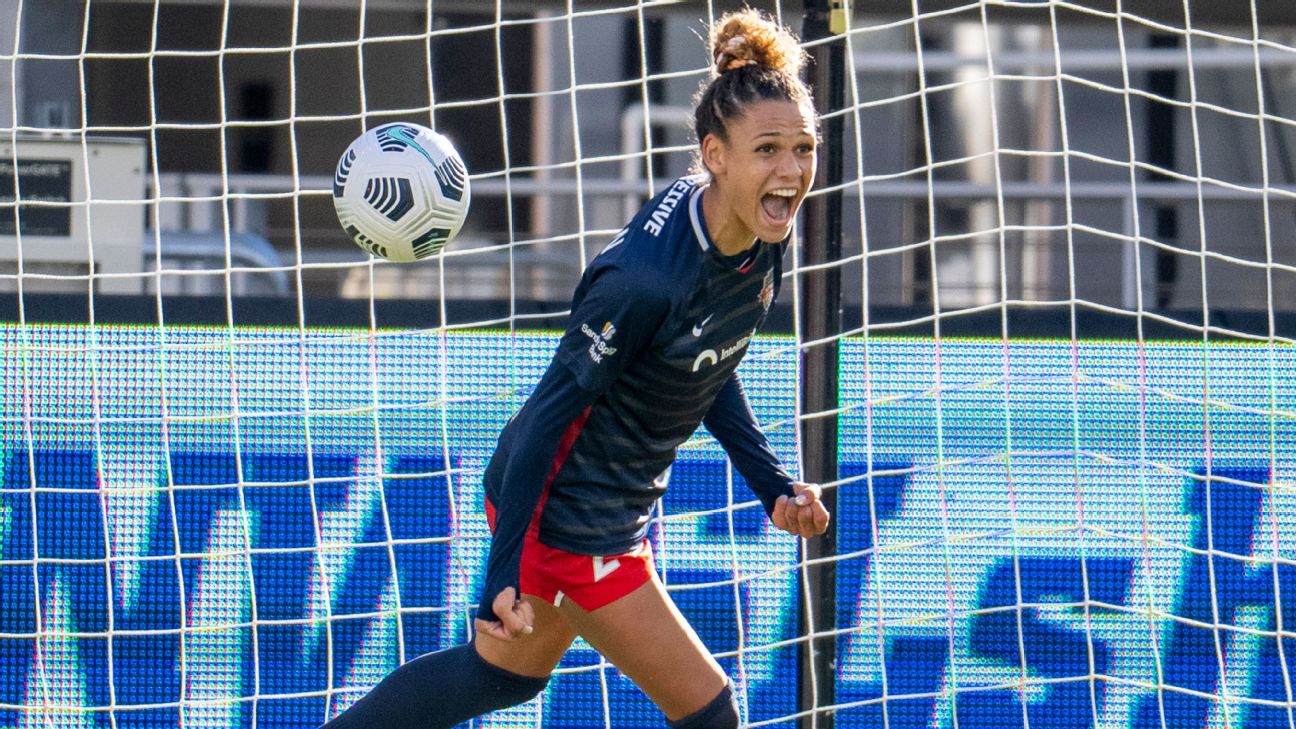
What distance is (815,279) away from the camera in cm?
404

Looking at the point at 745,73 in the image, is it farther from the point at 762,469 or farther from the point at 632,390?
the point at 762,469

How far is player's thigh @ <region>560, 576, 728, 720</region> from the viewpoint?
3.21m

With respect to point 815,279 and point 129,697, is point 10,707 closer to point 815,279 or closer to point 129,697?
point 129,697

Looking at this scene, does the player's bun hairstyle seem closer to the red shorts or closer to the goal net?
the red shorts

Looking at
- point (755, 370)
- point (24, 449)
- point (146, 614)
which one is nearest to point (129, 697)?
point (146, 614)

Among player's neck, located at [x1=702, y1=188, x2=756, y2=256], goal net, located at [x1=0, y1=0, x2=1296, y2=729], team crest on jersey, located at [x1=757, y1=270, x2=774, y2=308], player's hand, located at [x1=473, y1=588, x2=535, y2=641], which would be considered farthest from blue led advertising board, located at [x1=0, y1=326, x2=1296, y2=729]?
player's hand, located at [x1=473, y1=588, x2=535, y2=641]

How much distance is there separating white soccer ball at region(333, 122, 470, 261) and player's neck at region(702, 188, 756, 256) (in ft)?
2.50

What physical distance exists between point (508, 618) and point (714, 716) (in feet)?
1.93

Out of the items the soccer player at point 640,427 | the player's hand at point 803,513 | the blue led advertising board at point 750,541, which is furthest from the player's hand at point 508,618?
the blue led advertising board at point 750,541

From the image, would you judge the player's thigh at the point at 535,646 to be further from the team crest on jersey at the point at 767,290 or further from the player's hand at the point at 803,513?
the team crest on jersey at the point at 767,290

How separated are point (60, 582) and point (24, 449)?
388 millimetres

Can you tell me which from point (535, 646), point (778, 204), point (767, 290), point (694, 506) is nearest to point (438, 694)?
point (535, 646)

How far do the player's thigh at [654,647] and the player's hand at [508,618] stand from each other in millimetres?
292

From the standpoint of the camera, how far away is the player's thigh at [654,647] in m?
3.21
